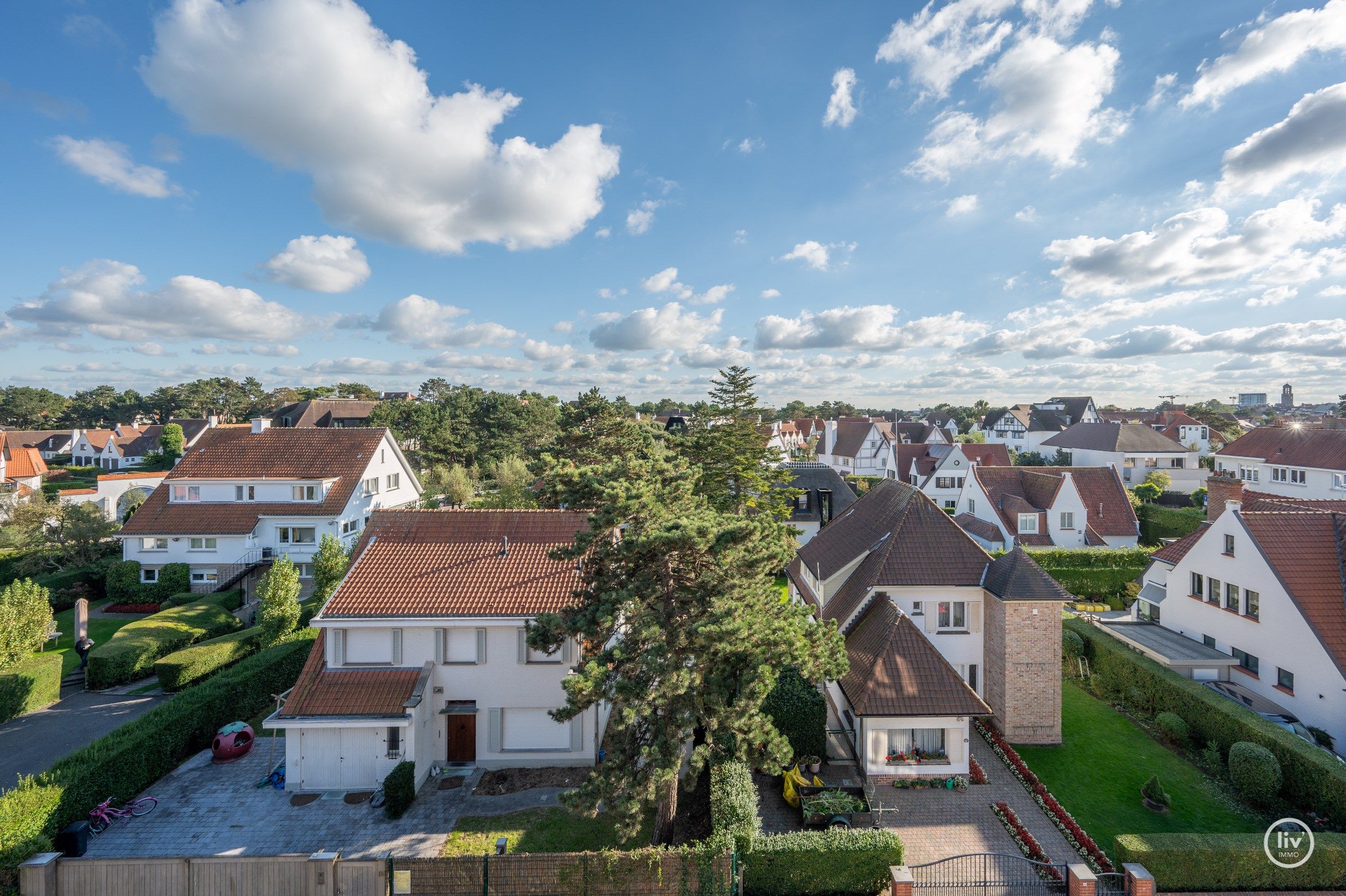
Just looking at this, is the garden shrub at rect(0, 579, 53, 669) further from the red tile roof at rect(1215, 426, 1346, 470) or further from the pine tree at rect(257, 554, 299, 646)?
the red tile roof at rect(1215, 426, 1346, 470)

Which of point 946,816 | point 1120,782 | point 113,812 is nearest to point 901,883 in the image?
point 946,816

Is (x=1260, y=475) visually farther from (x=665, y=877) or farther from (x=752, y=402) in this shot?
(x=665, y=877)

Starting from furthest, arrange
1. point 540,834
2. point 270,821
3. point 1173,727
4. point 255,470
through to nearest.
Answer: point 255,470
point 1173,727
point 270,821
point 540,834

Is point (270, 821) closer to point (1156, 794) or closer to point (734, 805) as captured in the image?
point (734, 805)

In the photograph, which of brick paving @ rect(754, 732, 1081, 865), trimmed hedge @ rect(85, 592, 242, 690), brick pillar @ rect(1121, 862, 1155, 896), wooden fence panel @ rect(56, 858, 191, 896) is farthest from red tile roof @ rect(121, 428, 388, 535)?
brick pillar @ rect(1121, 862, 1155, 896)

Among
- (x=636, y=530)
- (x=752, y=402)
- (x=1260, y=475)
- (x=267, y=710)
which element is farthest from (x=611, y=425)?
(x=1260, y=475)

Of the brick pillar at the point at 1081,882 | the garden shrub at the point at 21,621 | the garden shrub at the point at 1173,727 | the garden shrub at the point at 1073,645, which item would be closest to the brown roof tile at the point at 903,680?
the brick pillar at the point at 1081,882

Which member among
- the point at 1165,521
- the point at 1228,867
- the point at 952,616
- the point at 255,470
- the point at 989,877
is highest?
the point at 255,470
